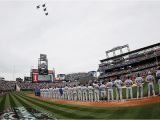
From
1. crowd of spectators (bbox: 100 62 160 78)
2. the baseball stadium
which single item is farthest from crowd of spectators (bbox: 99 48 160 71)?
crowd of spectators (bbox: 100 62 160 78)

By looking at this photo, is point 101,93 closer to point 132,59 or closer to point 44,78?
point 44,78

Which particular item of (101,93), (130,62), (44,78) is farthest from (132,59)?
(101,93)

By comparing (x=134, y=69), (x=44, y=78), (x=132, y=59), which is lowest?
(x=44, y=78)

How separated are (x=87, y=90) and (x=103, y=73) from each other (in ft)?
275

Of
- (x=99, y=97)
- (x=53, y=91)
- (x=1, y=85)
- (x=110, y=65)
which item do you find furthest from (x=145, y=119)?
(x=1, y=85)

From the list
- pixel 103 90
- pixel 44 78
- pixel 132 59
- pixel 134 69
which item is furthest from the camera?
pixel 132 59

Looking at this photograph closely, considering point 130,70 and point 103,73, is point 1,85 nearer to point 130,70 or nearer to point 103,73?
point 103,73

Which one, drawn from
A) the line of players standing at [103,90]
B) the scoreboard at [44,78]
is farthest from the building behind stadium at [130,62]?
the line of players standing at [103,90]

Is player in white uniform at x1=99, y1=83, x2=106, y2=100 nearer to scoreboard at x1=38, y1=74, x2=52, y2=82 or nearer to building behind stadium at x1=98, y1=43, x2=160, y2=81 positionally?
building behind stadium at x1=98, y1=43, x2=160, y2=81

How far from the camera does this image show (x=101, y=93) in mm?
23047

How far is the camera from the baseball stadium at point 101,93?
15070 mm

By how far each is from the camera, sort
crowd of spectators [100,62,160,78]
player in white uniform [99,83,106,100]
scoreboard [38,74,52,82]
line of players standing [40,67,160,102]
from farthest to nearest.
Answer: scoreboard [38,74,52,82] < crowd of spectators [100,62,160,78] < player in white uniform [99,83,106,100] < line of players standing [40,67,160,102]

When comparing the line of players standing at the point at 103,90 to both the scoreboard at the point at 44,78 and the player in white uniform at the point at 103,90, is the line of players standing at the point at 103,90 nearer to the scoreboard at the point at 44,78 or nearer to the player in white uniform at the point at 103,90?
the player in white uniform at the point at 103,90

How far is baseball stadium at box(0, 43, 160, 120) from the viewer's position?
49.4ft
